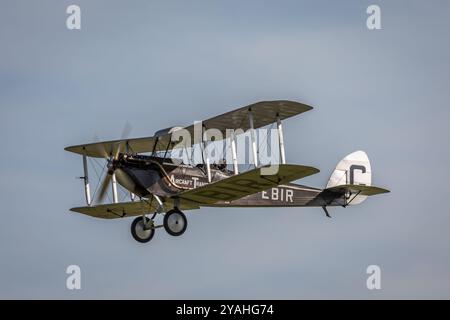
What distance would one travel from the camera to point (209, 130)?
25.7 meters

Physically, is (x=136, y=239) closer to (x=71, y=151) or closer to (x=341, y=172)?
(x=71, y=151)

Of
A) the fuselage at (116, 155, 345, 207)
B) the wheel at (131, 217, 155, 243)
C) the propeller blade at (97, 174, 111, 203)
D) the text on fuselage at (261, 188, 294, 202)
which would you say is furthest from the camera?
the text on fuselage at (261, 188, 294, 202)

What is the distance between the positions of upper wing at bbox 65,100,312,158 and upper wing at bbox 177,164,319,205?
4.95 feet

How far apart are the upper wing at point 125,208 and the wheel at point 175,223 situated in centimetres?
46

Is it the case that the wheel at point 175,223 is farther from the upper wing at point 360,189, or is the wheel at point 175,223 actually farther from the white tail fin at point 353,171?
the white tail fin at point 353,171

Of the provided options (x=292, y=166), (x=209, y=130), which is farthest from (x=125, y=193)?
(x=292, y=166)

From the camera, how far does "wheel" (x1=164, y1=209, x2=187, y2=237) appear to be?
25.1m

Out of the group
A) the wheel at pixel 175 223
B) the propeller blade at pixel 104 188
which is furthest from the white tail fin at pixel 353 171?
the propeller blade at pixel 104 188

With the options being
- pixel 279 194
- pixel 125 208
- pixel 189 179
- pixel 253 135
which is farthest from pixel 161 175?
pixel 279 194

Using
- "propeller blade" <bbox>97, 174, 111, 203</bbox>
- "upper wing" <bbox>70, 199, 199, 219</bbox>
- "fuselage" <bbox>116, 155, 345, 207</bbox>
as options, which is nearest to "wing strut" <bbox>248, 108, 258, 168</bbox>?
"fuselage" <bbox>116, 155, 345, 207</bbox>

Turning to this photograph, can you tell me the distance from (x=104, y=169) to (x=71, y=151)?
1289 millimetres

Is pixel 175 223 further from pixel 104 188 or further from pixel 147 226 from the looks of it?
pixel 104 188

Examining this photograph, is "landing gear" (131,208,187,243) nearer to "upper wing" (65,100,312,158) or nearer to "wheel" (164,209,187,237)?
"wheel" (164,209,187,237)

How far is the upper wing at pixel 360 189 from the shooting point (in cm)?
2640
